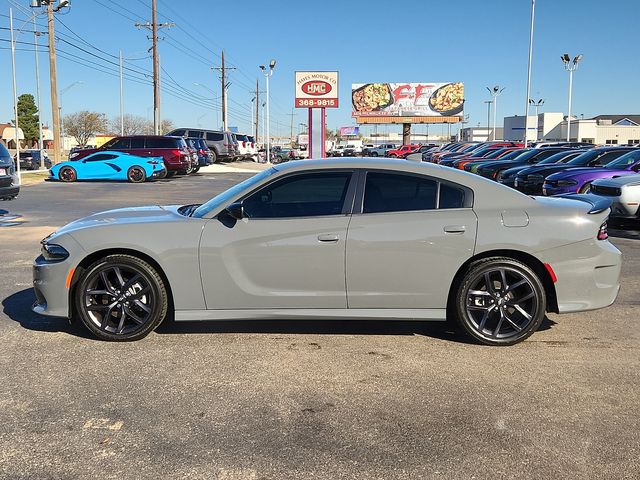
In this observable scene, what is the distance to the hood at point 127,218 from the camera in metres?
5.04

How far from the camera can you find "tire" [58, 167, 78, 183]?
2486 centimetres

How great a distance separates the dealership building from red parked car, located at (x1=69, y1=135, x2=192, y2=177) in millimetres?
67260

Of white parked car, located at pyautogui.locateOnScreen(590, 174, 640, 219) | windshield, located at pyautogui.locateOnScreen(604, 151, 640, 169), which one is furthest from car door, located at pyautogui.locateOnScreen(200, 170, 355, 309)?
windshield, located at pyautogui.locateOnScreen(604, 151, 640, 169)

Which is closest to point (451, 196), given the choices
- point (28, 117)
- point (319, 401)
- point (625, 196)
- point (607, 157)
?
point (319, 401)

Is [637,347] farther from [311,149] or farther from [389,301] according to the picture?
[311,149]

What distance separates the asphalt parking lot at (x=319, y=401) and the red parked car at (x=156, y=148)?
2237 centimetres

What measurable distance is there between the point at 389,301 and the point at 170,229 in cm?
185

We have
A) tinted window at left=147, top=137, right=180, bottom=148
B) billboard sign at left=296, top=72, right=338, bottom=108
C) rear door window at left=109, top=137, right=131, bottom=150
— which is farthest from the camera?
billboard sign at left=296, top=72, right=338, bottom=108

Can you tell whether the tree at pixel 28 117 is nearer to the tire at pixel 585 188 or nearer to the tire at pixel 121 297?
the tire at pixel 585 188

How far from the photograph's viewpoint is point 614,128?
9225 cm

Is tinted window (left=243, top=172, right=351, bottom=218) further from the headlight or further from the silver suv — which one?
the silver suv

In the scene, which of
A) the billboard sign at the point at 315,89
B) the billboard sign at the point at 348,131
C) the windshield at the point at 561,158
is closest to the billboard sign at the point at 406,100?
the billboard sign at the point at 315,89

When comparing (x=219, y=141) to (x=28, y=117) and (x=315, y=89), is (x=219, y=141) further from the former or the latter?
(x=28, y=117)

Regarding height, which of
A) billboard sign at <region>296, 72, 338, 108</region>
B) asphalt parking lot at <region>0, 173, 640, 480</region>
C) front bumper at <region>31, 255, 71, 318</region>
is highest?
billboard sign at <region>296, 72, 338, 108</region>
